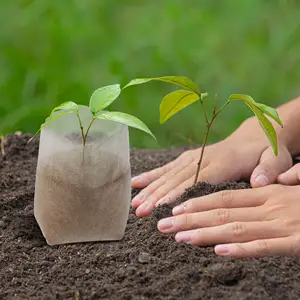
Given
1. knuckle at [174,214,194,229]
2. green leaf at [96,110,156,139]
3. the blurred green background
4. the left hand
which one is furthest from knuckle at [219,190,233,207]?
the blurred green background

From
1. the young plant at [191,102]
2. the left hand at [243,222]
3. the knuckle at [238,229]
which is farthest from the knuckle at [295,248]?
the young plant at [191,102]

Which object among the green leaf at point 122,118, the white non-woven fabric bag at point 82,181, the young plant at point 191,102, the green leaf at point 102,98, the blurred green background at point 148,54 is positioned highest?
the green leaf at point 102,98

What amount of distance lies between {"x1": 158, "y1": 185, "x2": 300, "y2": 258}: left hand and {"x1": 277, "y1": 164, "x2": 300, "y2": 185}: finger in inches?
5.3

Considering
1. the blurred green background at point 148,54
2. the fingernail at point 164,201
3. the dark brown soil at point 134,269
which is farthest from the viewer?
the blurred green background at point 148,54

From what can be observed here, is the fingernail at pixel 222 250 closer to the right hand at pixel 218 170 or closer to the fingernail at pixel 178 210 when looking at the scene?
the fingernail at pixel 178 210

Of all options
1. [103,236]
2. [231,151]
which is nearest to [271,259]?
[103,236]

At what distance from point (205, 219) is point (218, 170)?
298 mm

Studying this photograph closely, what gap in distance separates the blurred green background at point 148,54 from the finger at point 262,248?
1.64 meters

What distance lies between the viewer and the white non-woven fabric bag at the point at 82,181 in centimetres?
164

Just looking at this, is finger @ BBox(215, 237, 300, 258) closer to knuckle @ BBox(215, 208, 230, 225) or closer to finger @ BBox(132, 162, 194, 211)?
knuckle @ BBox(215, 208, 230, 225)

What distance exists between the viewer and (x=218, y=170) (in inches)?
77.0

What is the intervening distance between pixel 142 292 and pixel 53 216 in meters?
0.34

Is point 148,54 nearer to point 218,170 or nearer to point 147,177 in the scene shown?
point 147,177

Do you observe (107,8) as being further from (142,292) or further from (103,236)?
(142,292)
